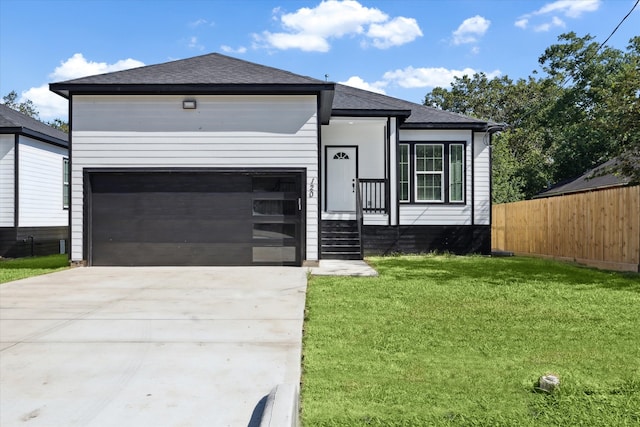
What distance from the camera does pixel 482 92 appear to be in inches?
1344

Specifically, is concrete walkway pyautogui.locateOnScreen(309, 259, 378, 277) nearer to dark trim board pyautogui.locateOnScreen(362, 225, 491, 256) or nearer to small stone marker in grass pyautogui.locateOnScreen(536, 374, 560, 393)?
dark trim board pyautogui.locateOnScreen(362, 225, 491, 256)

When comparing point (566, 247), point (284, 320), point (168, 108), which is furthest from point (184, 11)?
point (566, 247)

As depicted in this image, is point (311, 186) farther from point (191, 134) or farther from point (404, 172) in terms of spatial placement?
point (404, 172)

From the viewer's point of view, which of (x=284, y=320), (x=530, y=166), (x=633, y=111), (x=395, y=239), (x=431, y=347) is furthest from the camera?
(x=530, y=166)

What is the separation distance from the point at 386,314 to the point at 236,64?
8.38 metres

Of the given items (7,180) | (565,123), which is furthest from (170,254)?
(565,123)

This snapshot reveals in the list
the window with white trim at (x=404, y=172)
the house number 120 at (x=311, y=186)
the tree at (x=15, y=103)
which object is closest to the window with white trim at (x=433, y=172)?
the window with white trim at (x=404, y=172)

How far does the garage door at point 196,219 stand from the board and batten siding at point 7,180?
16.1 feet

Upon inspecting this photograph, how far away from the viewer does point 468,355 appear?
11.8 feet

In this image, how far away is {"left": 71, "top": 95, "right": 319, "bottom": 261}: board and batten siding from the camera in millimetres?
10000

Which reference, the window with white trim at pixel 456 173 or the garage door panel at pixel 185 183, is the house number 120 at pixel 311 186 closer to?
the garage door panel at pixel 185 183

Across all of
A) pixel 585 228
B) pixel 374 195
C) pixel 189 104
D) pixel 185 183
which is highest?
pixel 189 104

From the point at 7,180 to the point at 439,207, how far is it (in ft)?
40.7

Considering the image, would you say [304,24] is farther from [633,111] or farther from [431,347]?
[431,347]
